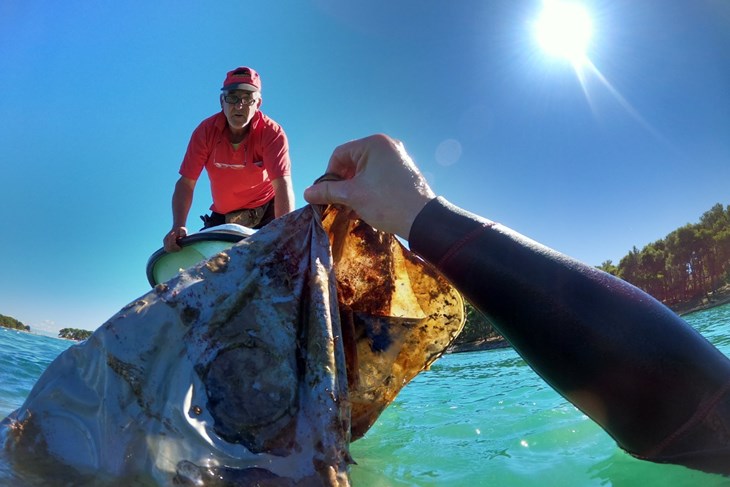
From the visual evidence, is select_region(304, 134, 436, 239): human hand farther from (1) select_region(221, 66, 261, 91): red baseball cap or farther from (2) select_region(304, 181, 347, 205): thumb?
(1) select_region(221, 66, 261, 91): red baseball cap

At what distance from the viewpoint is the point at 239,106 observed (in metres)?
4.31

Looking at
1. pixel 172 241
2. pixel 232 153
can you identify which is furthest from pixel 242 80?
pixel 172 241

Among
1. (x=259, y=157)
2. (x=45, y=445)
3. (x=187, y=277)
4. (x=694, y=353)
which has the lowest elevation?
(x=45, y=445)

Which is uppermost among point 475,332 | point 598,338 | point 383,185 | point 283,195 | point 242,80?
point 242,80

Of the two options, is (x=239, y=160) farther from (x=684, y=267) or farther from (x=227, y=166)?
(x=684, y=267)

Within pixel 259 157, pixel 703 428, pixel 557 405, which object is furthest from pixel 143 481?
pixel 557 405

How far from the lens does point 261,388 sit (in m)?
1.28

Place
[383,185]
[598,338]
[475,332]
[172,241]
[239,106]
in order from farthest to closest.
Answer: [475,332], [239,106], [172,241], [383,185], [598,338]

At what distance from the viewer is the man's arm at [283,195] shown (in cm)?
411

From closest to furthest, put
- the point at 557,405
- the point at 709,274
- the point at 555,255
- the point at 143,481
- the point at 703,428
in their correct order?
the point at 703,428
the point at 143,481
the point at 555,255
the point at 557,405
the point at 709,274

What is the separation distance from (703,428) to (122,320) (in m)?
1.54

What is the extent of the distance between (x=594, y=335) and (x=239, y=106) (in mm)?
3981

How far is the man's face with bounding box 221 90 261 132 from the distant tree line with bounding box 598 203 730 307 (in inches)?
2041

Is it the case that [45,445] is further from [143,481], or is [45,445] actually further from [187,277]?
[187,277]
